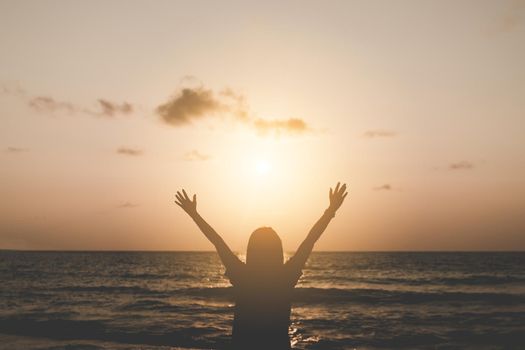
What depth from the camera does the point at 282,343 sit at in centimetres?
337

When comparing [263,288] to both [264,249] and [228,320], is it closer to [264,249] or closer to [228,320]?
[264,249]

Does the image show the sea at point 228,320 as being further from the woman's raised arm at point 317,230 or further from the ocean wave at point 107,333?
the woman's raised arm at point 317,230

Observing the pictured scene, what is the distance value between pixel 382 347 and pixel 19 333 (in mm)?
13331

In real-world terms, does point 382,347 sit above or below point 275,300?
below

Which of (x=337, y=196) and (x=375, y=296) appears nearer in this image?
(x=337, y=196)

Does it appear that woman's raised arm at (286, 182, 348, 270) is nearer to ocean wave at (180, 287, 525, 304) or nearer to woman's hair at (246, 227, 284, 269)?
woman's hair at (246, 227, 284, 269)

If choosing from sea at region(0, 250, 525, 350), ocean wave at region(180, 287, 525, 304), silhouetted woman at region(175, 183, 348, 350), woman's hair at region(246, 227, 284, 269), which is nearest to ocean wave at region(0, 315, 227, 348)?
sea at region(0, 250, 525, 350)

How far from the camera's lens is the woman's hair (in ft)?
10.8

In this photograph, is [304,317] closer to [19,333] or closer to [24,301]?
[19,333]

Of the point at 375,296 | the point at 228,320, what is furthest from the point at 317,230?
the point at 375,296

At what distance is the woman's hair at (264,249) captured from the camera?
3305 mm

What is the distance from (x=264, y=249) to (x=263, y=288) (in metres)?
0.31

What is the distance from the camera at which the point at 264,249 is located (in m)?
3.31

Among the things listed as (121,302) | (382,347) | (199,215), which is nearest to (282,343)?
(199,215)
